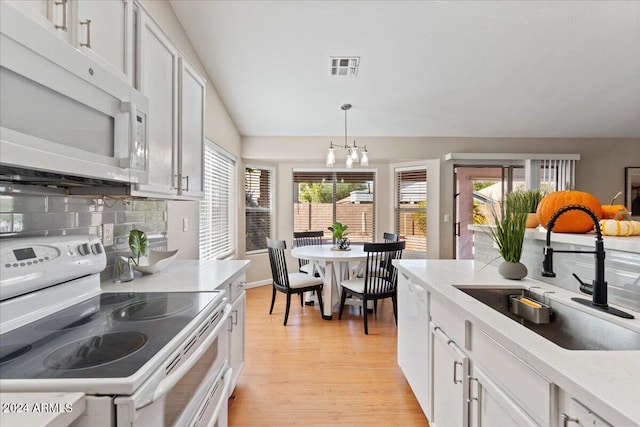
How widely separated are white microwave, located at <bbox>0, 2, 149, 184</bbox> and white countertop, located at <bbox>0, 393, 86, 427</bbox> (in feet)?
1.70

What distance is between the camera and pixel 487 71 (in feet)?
10.5

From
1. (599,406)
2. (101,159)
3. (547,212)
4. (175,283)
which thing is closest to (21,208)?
(101,159)

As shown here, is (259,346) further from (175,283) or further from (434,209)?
(434,209)

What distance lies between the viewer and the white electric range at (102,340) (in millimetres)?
674

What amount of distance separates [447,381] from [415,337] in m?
0.45

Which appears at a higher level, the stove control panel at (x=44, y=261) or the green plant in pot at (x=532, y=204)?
the green plant in pot at (x=532, y=204)

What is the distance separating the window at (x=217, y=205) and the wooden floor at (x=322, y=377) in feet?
3.37

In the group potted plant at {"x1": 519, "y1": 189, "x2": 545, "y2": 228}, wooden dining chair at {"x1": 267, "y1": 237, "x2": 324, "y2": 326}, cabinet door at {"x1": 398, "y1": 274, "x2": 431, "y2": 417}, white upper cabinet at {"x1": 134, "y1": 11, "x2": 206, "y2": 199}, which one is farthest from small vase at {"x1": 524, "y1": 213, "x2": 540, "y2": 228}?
white upper cabinet at {"x1": 134, "y1": 11, "x2": 206, "y2": 199}

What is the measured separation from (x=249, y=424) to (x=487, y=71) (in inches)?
152

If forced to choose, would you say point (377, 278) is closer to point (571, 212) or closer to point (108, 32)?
point (571, 212)

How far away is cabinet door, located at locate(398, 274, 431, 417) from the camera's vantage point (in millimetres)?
1609

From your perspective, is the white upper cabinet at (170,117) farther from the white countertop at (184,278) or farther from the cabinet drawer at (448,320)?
the cabinet drawer at (448,320)

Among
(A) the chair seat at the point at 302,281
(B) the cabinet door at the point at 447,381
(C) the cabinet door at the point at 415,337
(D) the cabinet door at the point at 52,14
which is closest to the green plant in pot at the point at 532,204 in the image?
(C) the cabinet door at the point at 415,337

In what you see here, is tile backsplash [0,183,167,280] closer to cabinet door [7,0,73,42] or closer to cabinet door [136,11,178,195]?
cabinet door [136,11,178,195]
